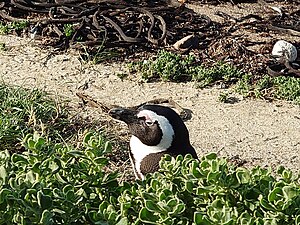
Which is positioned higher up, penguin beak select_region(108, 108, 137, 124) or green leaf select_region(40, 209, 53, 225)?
green leaf select_region(40, 209, 53, 225)

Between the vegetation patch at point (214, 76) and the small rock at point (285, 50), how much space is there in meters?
0.44

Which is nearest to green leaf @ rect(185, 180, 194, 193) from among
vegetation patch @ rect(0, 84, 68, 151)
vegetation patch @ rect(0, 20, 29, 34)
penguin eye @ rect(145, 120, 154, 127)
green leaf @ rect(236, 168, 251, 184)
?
green leaf @ rect(236, 168, 251, 184)

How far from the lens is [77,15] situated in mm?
7043

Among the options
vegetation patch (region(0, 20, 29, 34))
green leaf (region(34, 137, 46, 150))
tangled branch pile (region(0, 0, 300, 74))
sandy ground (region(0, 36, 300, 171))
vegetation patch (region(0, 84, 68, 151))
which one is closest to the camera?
green leaf (region(34, 137, 46, 150))

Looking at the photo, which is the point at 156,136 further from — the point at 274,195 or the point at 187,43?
the point at 187,43

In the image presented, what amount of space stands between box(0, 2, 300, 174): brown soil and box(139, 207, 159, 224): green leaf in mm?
2936

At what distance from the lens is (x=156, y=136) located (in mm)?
3824

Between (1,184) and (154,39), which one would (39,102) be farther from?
(1,184)

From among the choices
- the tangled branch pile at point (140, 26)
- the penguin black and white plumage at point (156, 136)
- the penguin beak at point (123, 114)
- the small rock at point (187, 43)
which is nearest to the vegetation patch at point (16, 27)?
the tangled branch pile at point (140, 26)

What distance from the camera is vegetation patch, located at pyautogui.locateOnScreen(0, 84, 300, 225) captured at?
6.82 ft

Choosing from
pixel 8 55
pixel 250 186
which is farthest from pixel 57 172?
pixel 8 55

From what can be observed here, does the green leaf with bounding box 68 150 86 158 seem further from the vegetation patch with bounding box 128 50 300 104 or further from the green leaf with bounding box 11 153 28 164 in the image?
the vegetation patch with bounding box 128 50 300 104

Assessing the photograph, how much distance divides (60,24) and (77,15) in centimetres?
18

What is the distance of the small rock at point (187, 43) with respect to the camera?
6719 millimetres
